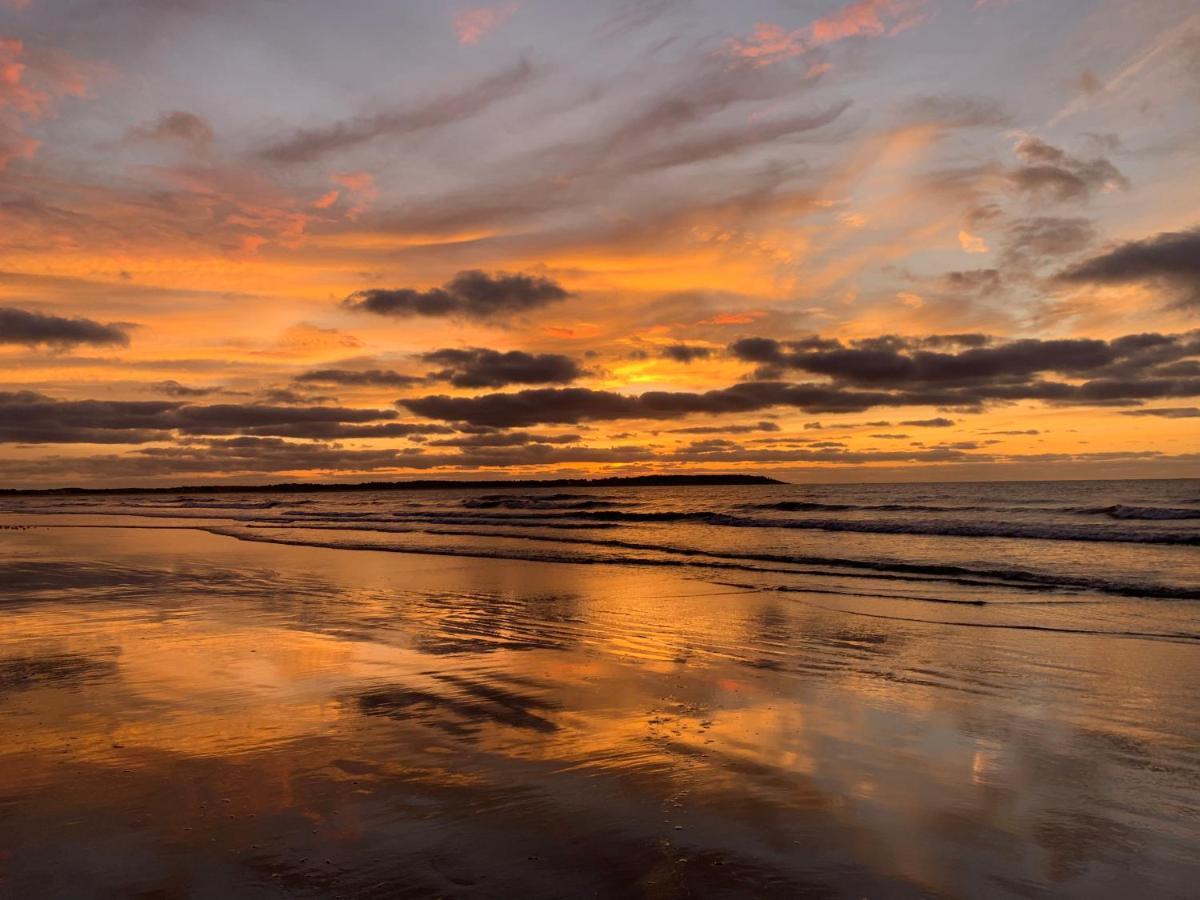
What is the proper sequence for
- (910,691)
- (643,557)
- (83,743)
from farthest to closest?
(643,557) < (910,691) < (83,743)

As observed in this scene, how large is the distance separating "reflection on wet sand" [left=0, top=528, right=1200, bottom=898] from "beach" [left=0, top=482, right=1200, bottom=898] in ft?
0.10

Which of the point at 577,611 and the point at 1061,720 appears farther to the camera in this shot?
the point at 577,611

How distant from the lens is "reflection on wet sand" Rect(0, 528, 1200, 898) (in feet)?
16.1

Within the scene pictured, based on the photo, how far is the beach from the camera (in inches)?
194

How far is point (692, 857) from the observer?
5.08 metres

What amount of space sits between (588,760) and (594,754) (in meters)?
0.18

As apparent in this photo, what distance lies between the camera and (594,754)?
7.11m

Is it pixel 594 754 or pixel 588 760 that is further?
pixel 594 754

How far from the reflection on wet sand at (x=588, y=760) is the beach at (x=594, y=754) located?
3 cm

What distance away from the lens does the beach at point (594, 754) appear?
493 cm

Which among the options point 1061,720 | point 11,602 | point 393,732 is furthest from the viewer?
point 11,602

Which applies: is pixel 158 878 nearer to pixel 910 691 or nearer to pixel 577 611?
pixel 910 691

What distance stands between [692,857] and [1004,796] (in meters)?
2.66

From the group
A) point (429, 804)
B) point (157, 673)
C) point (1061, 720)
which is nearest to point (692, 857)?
point (429, 804)
